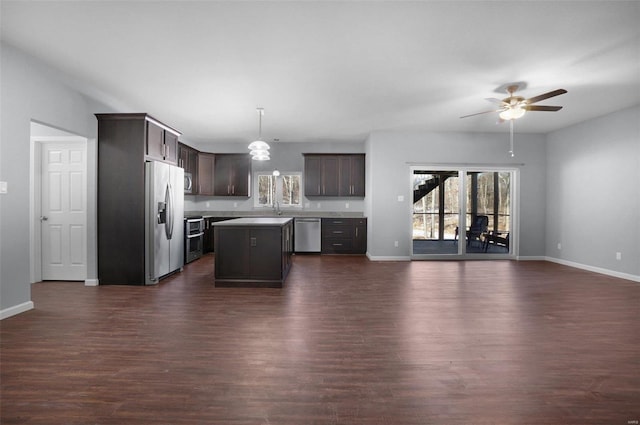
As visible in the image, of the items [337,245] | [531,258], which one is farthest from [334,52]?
[531,258]

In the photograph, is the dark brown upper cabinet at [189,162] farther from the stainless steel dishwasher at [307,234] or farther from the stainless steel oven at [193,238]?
the stainless steel dishwasher at [307,234]

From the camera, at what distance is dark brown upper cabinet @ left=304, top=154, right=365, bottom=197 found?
733 cm

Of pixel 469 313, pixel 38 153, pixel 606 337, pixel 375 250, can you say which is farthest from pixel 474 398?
pixel 38 153

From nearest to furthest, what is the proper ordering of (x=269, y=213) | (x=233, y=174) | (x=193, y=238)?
(x=193, y=238), (x=233, y=174), (x=269, y=213)

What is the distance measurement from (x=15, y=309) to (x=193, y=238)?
3.04m

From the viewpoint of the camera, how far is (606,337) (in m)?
2.57

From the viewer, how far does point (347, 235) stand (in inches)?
276

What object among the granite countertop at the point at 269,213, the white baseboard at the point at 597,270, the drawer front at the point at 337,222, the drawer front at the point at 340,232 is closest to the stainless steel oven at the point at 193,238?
the granite countertop at the point at 269,213

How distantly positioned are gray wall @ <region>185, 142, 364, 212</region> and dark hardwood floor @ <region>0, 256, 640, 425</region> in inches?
150

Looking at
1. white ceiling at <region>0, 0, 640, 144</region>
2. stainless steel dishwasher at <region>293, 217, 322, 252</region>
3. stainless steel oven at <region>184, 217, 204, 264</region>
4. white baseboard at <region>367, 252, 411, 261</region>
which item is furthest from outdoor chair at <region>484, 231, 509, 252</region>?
stainless steel oven at <region>184, 217, 204, 264</region>

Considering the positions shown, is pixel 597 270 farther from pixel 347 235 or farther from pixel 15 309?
pixel 15 309

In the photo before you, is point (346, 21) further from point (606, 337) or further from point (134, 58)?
point (606, 337)

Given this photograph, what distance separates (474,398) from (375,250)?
4651mm

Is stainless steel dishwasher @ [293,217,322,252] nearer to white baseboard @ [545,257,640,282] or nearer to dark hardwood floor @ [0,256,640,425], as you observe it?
dark hardwood floor @ [0,256,640,425]
